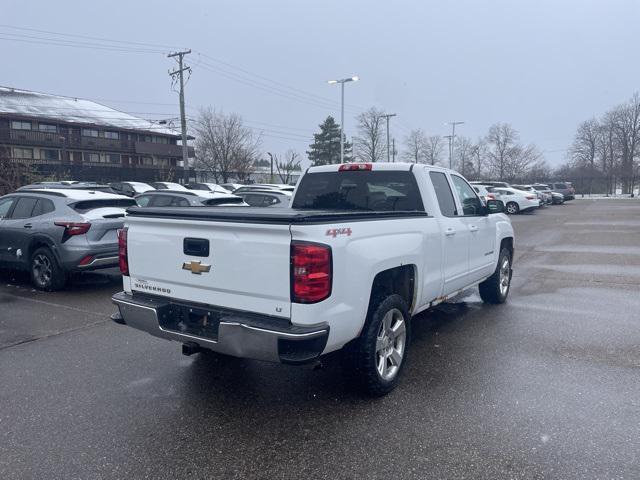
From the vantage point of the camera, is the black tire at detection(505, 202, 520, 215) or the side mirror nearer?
the side mirror

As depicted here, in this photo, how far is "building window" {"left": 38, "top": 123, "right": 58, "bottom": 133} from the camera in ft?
160

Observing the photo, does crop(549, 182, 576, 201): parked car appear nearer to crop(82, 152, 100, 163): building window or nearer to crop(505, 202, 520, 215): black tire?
crop(505, 202, 520, 215): black tire

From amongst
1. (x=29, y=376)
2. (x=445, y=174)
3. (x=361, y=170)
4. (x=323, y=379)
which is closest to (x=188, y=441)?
(x=323, y=379)

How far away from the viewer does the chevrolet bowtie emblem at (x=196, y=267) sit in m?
3.80

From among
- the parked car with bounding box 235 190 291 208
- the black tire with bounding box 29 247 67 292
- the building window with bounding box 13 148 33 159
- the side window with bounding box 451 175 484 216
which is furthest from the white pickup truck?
the building window with bounding box 13 148 33 159

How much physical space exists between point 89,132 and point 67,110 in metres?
5.16

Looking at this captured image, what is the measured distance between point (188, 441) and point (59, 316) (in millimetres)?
4128

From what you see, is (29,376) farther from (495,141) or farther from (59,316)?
(495,141)

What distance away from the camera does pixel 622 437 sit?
11.4 feet

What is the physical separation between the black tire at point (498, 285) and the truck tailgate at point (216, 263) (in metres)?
4.54

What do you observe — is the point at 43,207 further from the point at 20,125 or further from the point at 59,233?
the point at 20,125

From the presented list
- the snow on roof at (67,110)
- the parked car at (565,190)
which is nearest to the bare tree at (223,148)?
the snow on roof at (67,110)

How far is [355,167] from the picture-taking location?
5.48 meters

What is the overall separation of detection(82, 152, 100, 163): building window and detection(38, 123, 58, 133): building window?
365 centimetres
